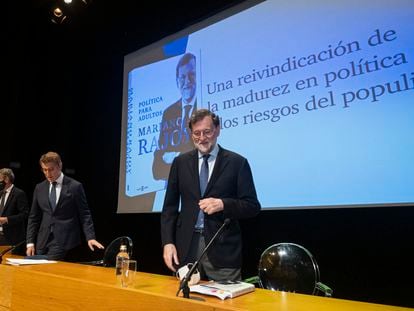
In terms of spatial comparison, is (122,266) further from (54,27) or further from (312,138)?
(54,27)

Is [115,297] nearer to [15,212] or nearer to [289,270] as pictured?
[289,270]

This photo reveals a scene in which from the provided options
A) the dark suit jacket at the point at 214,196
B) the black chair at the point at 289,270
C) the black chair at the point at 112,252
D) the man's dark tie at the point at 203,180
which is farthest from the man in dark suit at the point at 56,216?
the black chair at the point at 289,270

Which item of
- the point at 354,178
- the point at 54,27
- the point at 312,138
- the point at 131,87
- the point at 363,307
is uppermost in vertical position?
the point at 54,27

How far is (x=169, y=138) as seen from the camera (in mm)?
3230

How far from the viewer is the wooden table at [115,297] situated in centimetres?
96

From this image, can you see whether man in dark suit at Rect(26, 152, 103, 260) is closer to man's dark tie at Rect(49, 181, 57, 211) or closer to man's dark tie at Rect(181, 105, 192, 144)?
man's dark tie at Rect(49, 181, 57, 211)

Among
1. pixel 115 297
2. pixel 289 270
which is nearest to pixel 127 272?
pixel 115 297

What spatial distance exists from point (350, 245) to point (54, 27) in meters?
4.20

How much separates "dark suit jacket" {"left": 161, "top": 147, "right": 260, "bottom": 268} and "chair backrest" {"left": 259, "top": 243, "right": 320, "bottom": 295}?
13.0 inches

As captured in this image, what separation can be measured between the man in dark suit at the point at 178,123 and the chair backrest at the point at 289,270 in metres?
1.47

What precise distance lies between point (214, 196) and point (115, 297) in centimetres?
63

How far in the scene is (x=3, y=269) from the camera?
1590 mm

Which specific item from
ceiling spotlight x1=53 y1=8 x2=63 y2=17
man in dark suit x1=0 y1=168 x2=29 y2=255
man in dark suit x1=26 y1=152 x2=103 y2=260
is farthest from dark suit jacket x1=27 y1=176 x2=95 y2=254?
ceiling spotlight x1=53 y1=8 x2=63 y2=17

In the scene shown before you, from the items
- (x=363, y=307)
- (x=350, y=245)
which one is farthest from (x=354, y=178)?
(x=363, y=307)
